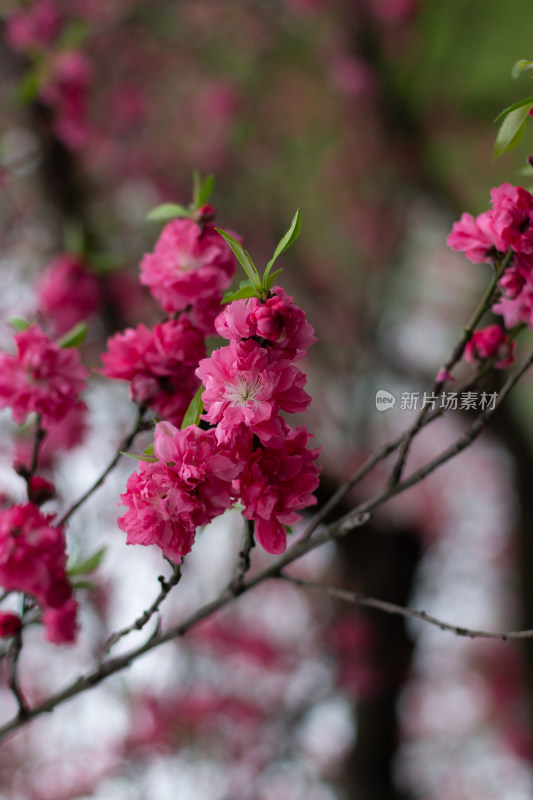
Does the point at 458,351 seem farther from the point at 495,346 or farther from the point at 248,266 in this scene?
the point at 248,266

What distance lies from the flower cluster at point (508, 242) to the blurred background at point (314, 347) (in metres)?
0.58

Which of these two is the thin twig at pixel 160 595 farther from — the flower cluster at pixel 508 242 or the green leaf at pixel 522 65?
the green leaf at pixel 522 65

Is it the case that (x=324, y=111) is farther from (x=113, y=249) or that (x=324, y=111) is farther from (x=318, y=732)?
(x=318, y=732)

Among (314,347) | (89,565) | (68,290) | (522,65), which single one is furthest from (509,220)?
(314,347)

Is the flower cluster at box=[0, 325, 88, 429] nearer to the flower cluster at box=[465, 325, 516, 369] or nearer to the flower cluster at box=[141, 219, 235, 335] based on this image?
the flower cluster at box=[141, 219, 235, 335]

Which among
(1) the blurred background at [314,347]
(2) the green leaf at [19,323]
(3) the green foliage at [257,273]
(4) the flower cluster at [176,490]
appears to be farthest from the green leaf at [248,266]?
(1) the blurred background at [314,347]

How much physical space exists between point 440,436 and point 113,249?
1.61m

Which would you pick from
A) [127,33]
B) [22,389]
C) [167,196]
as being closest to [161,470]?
[22,389]

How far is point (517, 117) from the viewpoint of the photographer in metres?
0.46

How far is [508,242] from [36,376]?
423mm

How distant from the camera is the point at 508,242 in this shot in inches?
18.5

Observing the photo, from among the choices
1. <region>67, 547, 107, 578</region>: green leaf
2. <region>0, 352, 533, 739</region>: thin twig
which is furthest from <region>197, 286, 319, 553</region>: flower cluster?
<region>67, 547, 107, 578</region>: green leaf

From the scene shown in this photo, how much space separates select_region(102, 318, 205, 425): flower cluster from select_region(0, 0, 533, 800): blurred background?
40 centimetres

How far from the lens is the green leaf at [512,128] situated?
0.46 meters
